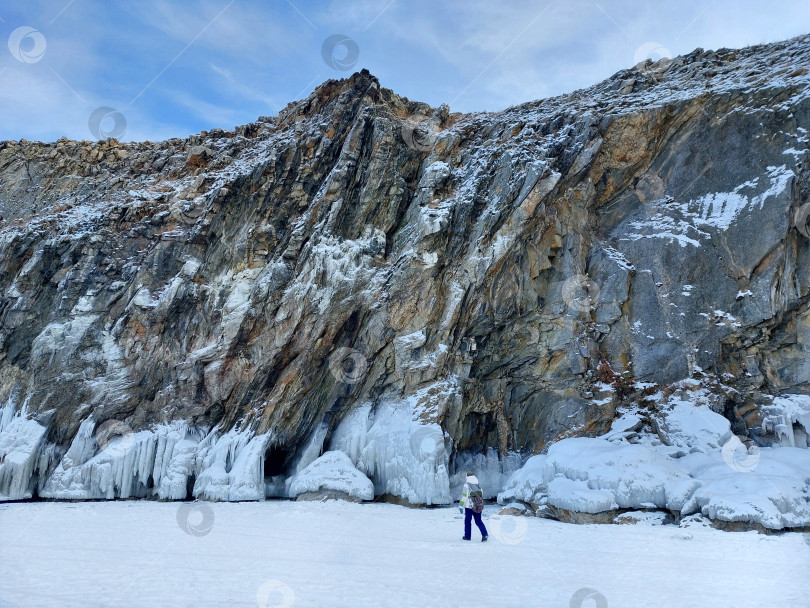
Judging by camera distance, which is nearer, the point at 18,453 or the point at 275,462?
the point at 18,453

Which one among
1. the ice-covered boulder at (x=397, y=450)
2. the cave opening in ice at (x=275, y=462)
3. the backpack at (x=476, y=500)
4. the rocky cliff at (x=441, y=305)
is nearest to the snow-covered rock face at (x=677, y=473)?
the rocky cliff at (x=441, y=305)

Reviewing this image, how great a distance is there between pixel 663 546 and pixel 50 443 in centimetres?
1908

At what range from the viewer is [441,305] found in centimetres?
1828

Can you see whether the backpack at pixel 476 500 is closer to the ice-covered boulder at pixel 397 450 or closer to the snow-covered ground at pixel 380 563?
the snow-covered ground at pixel 380 563

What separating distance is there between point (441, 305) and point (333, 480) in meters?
6.90

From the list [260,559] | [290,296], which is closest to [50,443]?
[290,296]

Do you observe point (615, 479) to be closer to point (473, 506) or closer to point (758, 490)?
point (758, 490)

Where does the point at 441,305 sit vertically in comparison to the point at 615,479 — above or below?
above

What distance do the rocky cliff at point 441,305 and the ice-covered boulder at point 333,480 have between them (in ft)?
2.68

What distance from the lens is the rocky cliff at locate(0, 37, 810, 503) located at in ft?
54.2

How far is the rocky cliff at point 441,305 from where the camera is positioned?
1653cm

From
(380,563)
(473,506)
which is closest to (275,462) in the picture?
(473,506)

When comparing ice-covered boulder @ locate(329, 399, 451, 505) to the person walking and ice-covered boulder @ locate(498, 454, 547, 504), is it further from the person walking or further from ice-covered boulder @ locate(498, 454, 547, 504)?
the person walking

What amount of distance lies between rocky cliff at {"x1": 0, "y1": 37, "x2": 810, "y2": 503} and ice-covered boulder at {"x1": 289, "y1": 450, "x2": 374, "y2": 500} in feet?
2.68
